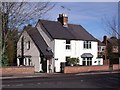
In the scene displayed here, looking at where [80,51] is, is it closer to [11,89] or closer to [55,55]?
[55,55]

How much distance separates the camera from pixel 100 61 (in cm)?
5950

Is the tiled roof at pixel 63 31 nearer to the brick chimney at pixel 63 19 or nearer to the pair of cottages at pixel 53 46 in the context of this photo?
the pair of cottages at pixel 53 46

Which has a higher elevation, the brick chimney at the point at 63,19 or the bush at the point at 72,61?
the brick chimney at the point at 63,19

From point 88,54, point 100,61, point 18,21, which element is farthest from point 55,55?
point 18,21

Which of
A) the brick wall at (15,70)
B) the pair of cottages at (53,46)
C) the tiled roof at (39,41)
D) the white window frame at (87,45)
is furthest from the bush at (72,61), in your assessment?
the brick wall at (15,70)

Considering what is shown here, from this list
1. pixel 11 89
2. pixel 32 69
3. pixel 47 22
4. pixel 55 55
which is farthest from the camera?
pixel 47 22

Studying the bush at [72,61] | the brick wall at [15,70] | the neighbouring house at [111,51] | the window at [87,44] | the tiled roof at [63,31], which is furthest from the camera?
the neighbouring house at [111,51]

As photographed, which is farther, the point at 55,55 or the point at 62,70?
the point at 55,55

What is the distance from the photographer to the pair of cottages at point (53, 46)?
49.7 metres

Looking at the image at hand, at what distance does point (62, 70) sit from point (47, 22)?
1047cm

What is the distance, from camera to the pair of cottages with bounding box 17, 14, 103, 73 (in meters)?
49.7

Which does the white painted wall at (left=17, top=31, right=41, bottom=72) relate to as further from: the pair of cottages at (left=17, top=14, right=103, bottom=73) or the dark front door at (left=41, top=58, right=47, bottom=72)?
the dark front door at (left=41, top=58, right=47, bottom=72)

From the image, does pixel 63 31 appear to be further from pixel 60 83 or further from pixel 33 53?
pixel 60 83

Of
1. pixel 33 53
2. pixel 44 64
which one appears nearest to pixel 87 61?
pixel 44 64
